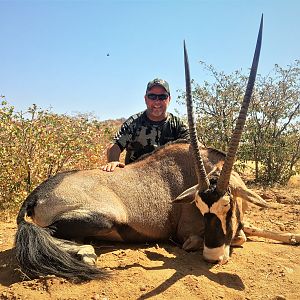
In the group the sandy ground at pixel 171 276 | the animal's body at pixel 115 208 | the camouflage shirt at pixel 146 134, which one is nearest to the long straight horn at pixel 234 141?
the animal's body at pixel 115 208

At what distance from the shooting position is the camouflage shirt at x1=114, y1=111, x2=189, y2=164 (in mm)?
6480

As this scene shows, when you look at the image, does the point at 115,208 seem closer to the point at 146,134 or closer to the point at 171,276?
the point at 171,276

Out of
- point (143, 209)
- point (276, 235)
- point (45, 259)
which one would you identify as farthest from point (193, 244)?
point (45, 259)

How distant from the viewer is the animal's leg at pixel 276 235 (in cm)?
494

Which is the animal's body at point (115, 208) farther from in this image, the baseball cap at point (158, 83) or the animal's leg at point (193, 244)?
the baseball cap at point (158, 83)

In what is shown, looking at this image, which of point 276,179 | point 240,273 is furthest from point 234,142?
point 276,179

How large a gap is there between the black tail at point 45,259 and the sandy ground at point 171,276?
0.08 m

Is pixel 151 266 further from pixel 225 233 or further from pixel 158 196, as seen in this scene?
pixel 158 196

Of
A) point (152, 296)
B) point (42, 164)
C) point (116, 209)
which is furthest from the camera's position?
point (42, 164)

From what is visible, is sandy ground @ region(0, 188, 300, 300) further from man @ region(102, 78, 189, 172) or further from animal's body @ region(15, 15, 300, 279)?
man @ region(102, 78, 189, 172)

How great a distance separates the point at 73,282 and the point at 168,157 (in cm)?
235

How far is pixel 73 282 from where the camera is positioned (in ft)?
11.7

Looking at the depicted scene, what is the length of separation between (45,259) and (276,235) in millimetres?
3063

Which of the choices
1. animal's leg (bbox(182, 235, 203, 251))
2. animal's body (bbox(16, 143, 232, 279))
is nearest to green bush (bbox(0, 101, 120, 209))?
animal's body (bbox(16, 143, 232, 279))
